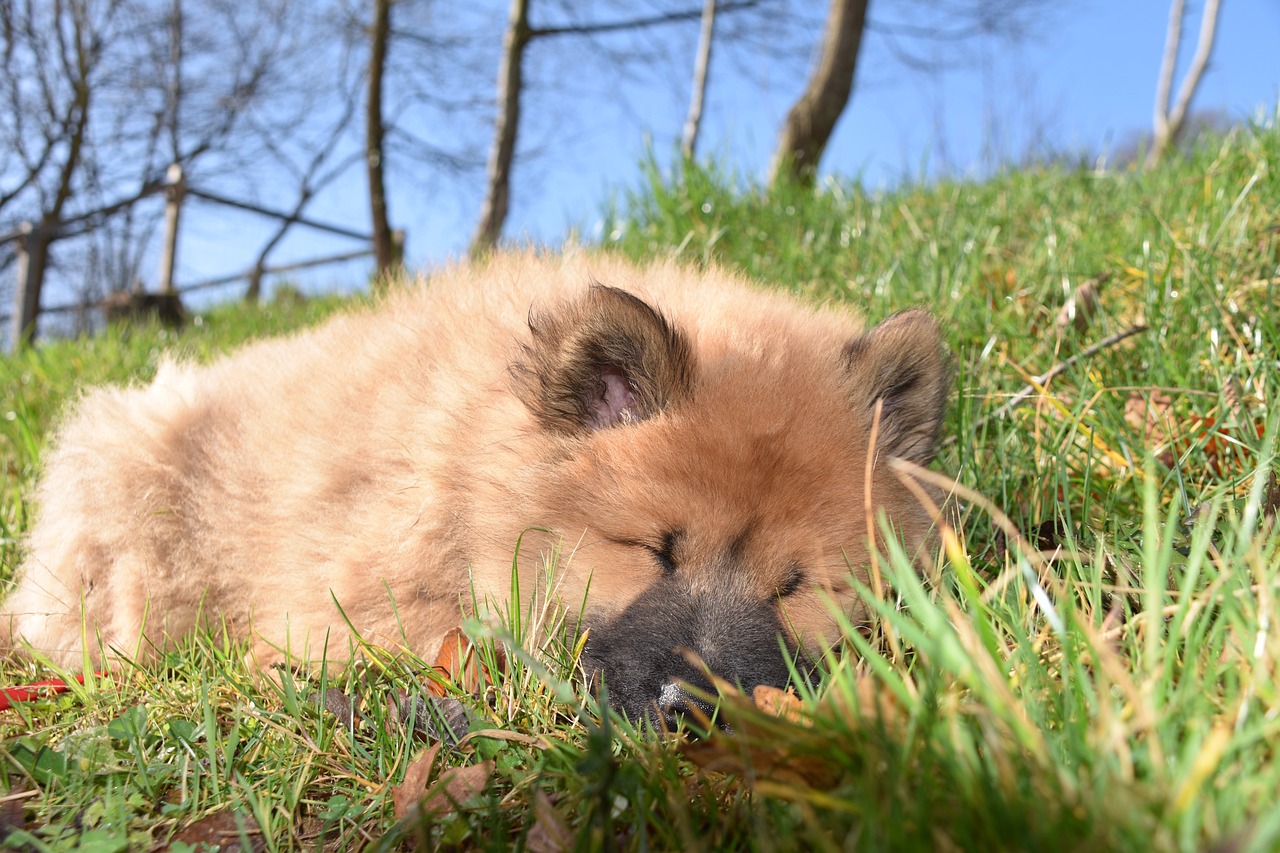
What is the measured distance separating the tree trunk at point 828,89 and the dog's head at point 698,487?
6694 mm

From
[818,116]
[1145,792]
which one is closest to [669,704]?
[1145,792]

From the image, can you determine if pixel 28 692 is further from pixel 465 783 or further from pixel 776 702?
pixel 776 702

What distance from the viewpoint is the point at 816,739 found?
1242 mm

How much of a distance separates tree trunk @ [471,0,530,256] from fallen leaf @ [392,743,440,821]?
34.3 ft

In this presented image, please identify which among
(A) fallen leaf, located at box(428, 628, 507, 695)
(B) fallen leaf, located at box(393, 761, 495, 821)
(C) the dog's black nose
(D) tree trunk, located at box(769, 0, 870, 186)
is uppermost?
(D) tree trunk, located at box(769, 0, 870, 186)

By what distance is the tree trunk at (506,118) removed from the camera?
1167 cm

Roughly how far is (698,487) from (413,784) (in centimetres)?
85

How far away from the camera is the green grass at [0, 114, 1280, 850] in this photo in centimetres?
108

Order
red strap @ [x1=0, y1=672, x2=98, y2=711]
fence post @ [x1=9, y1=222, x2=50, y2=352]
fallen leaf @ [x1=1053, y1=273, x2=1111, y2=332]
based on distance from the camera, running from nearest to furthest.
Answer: red strap @ [x1=0, y1=672, x2=98, y2=711], fallen leaf @ [x1=1053, y1=273, x2=1111, y2=332], fence post @ [x1=9, y1=222, x2=50, y2=352]

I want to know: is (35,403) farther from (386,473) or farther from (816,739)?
(816,739)

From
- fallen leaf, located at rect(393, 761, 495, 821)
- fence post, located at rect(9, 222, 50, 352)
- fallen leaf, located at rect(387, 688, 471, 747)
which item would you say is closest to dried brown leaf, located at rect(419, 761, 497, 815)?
fallen leaf, located at rect(393, 761, 495, 821)

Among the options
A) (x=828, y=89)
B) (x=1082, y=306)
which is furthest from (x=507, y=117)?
(x=1082, y=306)

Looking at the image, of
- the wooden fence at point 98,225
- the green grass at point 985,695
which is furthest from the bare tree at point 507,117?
the green grass at point 985,695

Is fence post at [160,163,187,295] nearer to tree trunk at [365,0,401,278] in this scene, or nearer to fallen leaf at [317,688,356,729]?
tree trunk at [365,0,401,278]
